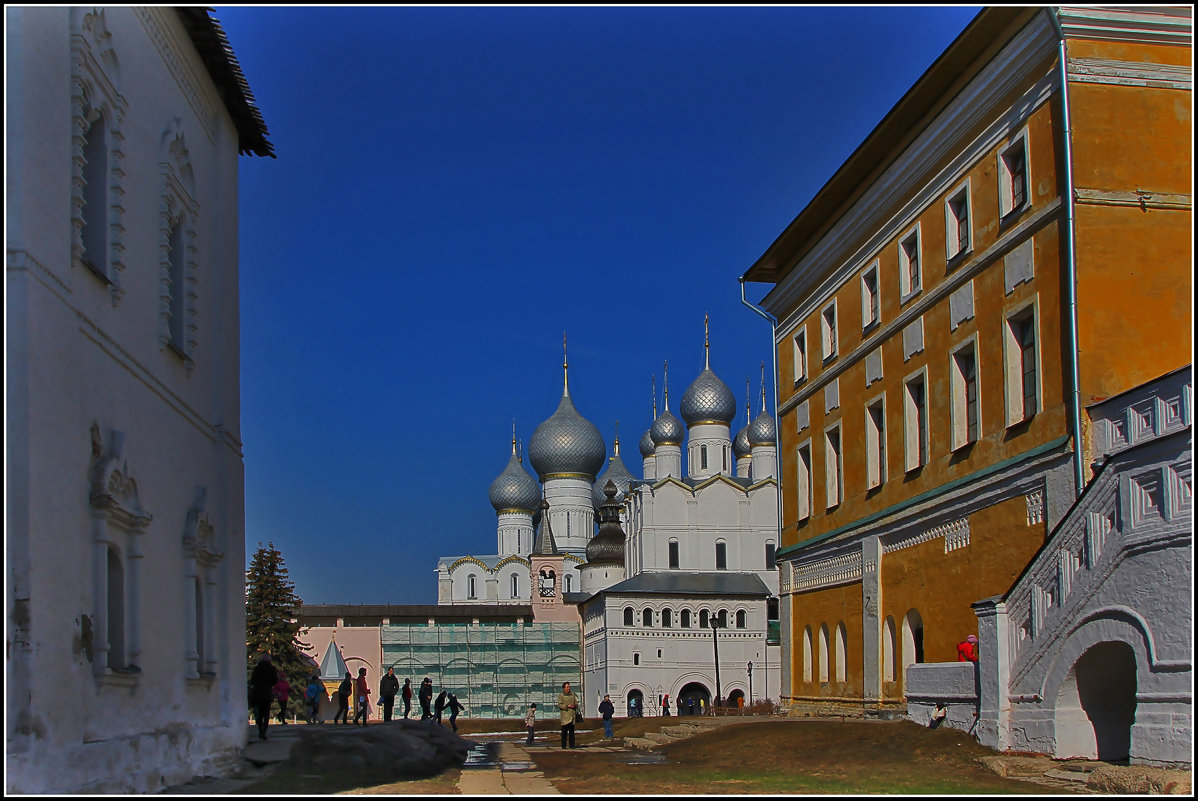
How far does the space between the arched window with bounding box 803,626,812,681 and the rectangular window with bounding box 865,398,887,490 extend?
5.03m

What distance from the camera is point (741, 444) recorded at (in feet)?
289

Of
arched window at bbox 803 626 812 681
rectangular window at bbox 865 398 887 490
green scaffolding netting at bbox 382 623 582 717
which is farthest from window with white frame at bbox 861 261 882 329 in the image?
green scaffolding netting at bbox 382 623 582 717

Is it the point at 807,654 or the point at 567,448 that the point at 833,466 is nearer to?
the point at 807,654

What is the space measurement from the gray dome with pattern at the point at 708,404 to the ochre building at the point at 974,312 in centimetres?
5055

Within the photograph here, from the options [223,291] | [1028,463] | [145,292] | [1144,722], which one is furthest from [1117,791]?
[223,291]

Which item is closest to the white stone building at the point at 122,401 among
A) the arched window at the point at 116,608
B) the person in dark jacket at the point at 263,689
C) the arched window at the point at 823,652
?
the arched window at the point at 116,608

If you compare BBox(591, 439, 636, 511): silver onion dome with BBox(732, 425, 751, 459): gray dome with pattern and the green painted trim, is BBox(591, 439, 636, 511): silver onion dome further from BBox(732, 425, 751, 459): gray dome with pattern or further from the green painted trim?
the green painted trim

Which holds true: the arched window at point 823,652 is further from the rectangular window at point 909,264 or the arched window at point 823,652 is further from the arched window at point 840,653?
the rectangular window at point 909,264

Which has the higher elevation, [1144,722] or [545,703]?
[1144,722]

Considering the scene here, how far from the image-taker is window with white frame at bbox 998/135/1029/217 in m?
19.6

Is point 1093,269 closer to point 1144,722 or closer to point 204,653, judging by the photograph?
point 1144,722

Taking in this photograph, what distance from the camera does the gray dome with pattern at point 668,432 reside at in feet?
281

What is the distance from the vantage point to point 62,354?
1088 cm

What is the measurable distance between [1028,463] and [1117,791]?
301 inches
